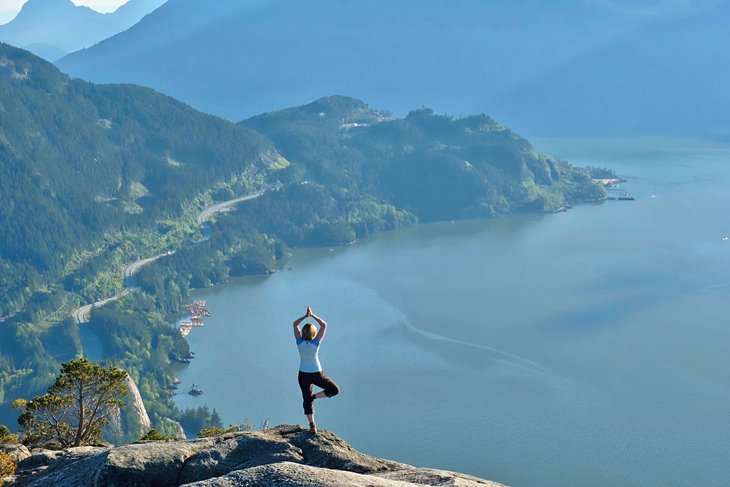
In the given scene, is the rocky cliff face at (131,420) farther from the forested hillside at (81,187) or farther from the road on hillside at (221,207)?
the road on hillside at (221,207)

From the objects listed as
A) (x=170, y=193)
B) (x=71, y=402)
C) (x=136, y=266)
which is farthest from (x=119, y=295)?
(x=71, y=402)

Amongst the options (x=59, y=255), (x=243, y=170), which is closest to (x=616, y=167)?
(x=243, y=170)

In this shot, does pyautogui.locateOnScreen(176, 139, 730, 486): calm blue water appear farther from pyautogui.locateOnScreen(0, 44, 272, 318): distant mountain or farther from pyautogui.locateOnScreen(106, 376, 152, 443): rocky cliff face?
pyautogui.locateOnScreen(0, 44, 272, 318): distant mountain

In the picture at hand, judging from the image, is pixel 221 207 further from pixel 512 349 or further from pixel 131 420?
pixel 131 420

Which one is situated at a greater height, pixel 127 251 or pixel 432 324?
pixel 127 251

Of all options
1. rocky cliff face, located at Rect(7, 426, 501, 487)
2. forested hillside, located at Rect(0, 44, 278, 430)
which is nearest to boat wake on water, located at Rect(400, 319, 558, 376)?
forested hillside, located at Rect(0, 44, 278, 430)

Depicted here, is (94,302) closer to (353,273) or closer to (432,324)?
(353,273)

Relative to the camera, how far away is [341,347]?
178 feet

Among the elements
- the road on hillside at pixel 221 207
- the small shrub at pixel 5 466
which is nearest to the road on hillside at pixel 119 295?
the road on hillside at pixel 221 207

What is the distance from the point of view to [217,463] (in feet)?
38.5

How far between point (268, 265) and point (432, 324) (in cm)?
2405

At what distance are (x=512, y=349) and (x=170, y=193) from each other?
155 ft

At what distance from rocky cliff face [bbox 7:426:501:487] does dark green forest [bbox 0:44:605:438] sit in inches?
1407

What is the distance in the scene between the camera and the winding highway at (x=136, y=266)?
69000 mm
